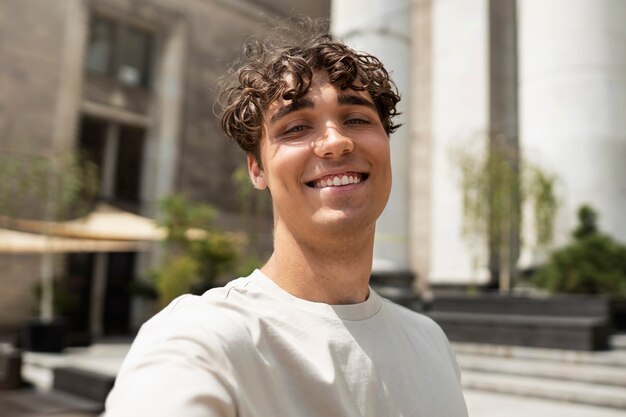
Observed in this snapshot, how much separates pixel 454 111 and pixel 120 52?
13987mm

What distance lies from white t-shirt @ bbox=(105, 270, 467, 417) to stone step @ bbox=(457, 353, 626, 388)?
681 cm

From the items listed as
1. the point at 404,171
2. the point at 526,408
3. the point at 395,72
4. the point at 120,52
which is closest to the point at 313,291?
the point at 526,408

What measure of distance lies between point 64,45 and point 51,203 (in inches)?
334

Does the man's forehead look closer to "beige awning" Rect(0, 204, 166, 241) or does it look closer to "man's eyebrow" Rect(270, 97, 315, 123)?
"man's eyebrow" Rect(270, 97, 315, 123)

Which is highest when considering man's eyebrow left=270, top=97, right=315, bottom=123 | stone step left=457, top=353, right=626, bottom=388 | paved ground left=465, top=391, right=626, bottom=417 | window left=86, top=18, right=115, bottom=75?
window left=86, top=18, right=115, bottom=75

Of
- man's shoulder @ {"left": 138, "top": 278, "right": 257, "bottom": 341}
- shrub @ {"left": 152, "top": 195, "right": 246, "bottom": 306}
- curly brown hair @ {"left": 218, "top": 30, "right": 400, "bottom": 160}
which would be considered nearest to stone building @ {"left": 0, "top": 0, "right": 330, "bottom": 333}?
shrub @ {"left": 152, "top": 195, "right": 246, "bottom": 306}

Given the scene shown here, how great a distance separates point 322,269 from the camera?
1.34 metres

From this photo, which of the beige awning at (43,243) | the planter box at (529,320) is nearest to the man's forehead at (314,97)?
the planter box at (529,320)

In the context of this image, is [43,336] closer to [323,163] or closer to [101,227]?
[101,227]

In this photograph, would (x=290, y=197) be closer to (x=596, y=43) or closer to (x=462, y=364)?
(x=462, y=364)

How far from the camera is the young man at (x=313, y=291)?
1.05 meters

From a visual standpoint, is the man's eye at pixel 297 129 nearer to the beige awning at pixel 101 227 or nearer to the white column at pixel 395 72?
the white column at pixel 395 72

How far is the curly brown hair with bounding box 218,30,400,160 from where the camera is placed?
1.39 m

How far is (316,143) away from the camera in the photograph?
4.45 ft
